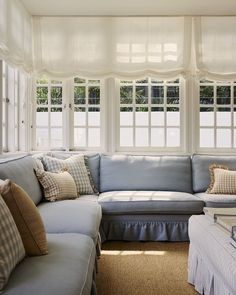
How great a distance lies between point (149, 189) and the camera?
4008 millimetres

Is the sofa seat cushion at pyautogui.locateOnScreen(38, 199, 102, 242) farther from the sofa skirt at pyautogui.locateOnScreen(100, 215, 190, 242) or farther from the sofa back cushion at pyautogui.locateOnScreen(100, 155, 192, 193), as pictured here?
the sofa back cushion at pyautogui.locateOnScreen(100, 155, 192, 193)

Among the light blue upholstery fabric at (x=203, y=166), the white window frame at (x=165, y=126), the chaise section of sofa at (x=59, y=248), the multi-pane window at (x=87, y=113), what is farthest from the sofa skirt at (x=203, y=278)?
the multi-pane window at (x=87, y=113)

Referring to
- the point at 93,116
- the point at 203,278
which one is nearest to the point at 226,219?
the point at 203,278

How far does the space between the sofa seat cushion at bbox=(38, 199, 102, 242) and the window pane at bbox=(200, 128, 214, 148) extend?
6.34 feet

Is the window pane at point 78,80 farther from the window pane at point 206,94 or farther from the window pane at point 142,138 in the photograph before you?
the window pane at point 206,94

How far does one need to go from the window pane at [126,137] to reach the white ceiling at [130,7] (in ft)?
4.86

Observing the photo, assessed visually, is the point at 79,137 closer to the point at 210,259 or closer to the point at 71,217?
the point at 71,217

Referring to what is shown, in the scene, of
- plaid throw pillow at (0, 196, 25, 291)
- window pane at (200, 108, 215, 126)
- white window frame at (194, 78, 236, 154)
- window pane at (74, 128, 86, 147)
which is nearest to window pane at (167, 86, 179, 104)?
white window frame at (194, 78, 236, 154)

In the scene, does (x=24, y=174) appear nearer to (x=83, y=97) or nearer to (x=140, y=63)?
(x=83, y=97)

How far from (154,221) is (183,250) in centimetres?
41

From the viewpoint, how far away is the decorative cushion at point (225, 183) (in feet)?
12.3

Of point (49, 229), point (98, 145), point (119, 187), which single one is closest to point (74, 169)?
point (119, 187)

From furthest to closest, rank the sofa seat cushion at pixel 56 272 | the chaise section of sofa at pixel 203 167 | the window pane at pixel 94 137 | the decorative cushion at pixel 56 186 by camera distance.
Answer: the window pane at pixel 94 137 < the chaise section of sofa at pixel 203 167 < the decorative cushion at pixel 56 186 < the sofa seat cushion at pixel 56 272

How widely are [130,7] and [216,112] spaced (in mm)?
1723
